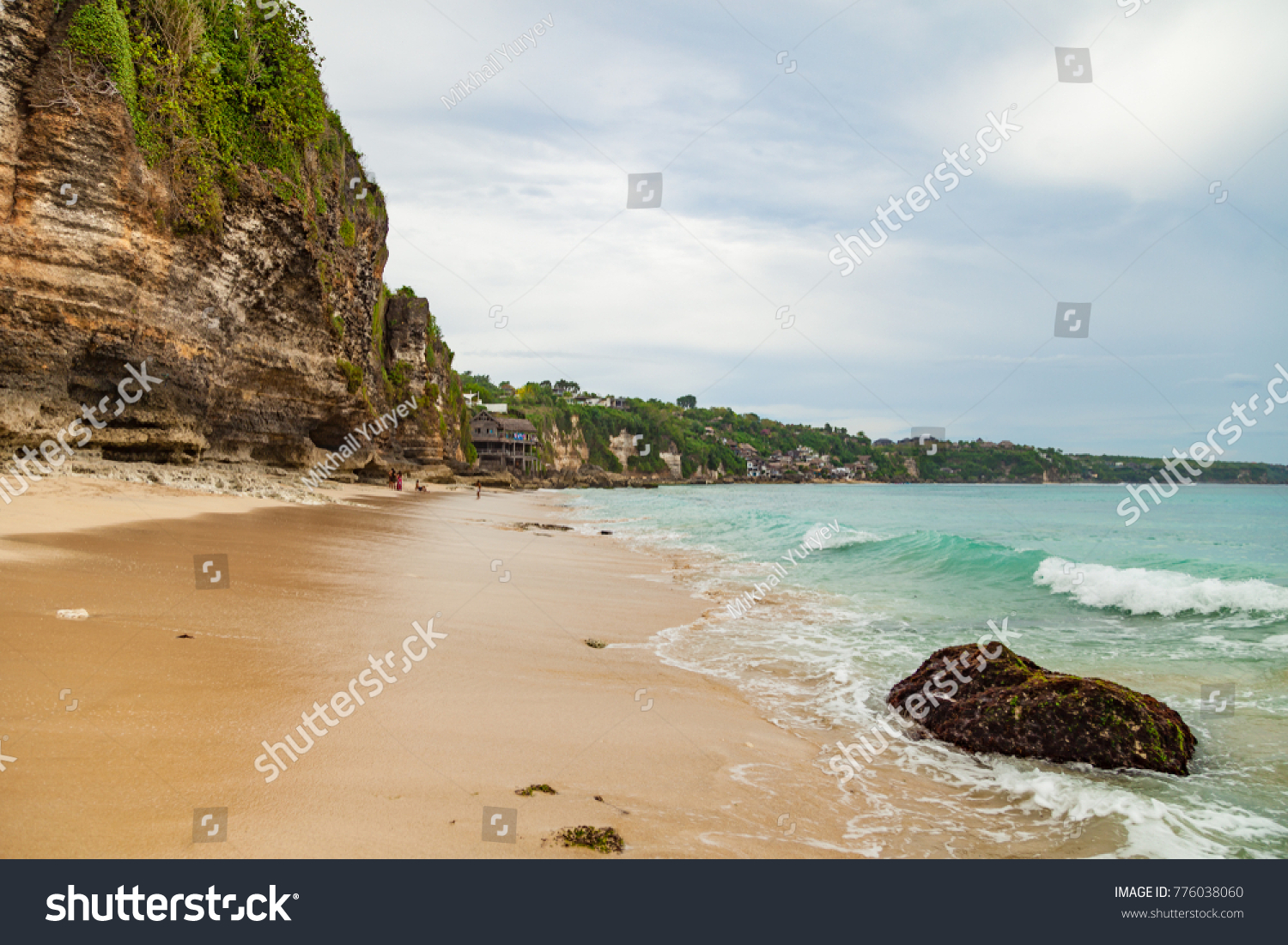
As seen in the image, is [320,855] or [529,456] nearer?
[320,855]

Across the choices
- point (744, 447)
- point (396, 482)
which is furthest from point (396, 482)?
point (744, 447)

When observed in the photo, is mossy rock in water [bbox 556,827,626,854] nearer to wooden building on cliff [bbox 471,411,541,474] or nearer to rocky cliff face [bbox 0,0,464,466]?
rocky cliff face [bbox 0,0,464,466]

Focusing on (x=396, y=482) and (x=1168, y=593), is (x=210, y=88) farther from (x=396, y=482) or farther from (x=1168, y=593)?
(x=1168, y=593)

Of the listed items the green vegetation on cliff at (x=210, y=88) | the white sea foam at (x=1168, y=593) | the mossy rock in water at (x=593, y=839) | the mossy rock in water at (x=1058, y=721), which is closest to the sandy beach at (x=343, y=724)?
the mossy rock in water at (x=593, y=839)

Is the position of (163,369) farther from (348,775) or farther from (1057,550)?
(1057,550)

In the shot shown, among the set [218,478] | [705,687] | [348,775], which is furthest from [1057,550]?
[218,478]

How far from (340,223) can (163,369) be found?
13.7m

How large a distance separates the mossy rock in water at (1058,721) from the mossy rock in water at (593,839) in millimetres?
3079

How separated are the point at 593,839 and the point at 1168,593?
11111 millimetres

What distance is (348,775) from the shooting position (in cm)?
335

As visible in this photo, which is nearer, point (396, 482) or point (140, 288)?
point (140, 288)

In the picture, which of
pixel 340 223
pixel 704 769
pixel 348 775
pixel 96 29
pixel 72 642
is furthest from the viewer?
pixel 340 223

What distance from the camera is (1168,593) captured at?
10453 millimetres

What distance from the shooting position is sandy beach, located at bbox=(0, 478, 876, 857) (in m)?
2.86
